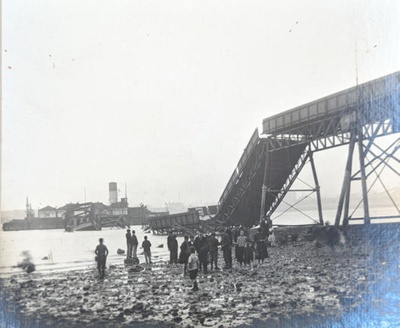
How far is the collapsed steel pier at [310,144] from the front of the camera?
53.8ft

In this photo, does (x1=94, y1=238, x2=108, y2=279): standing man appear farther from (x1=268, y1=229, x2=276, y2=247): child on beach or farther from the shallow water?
(x1=268, y1=229, x2=276, y2=247): child on beach

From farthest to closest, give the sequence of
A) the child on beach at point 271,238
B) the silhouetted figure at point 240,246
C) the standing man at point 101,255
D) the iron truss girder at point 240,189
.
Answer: the iron truss girder at point 240,189, the child on beach at point 271,238, the silhouetted figure at point 240,246, the standing man at point 101,255

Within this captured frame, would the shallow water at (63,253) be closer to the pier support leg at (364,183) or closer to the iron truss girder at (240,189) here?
the iron truss girder at (240,189)

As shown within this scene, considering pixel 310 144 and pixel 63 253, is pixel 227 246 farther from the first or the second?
pixel 63 253

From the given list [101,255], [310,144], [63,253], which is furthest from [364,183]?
[63,253]

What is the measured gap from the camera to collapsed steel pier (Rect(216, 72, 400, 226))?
53.8 feet

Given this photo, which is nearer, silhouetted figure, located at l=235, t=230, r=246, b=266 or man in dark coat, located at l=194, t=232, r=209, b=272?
man in dark coat, located at l=194, t=232, r=209, b=272

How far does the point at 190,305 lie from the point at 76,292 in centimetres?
434

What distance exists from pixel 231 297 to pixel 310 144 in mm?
14086

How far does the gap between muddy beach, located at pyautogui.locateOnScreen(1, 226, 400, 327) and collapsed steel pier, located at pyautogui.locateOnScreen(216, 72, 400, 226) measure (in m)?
3.71

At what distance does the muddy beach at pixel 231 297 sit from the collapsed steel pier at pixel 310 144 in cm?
371

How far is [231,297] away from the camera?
9844 mm

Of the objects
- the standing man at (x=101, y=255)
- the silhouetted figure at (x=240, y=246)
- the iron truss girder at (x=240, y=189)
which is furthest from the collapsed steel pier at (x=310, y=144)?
the standing man at (x=101, y=255)

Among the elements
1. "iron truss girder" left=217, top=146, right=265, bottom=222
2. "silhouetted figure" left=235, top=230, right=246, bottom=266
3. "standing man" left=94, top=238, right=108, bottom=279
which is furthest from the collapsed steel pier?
"standing man" left=94, top=238, right=108, bottom=279
